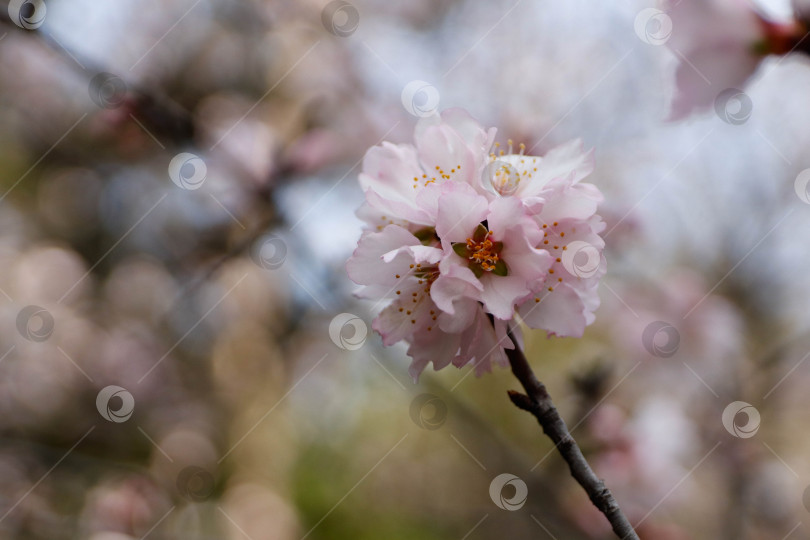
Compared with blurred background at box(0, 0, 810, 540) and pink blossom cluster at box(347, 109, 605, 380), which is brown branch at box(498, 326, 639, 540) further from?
blurred background at box(0, 0, 810, 540)

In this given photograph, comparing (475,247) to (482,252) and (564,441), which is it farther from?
(564,441)

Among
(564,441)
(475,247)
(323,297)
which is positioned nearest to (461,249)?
(475,247)

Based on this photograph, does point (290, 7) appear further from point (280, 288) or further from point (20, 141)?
point (20, 141)

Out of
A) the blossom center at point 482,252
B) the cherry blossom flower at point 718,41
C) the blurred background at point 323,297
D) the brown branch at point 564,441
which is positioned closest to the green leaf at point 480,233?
the blossom center at point 482,252

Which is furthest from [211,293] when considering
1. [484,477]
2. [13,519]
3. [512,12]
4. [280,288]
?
[512,12]

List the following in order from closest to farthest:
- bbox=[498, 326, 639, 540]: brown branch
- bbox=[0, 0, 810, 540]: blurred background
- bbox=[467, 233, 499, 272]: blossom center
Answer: bbox=[498, 326, 639, 540]: brown branch → bbox=[467, 233, 499, 272]: blossom center → bbox=[0, 0, 810, 540]: blurred background

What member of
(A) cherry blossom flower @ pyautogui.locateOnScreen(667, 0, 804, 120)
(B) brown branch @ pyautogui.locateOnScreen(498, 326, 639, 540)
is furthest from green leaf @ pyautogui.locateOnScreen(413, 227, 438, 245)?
(A) cherry blossom flower @ pyautogui.locateOnScreen(667, 0, 804, 120)
